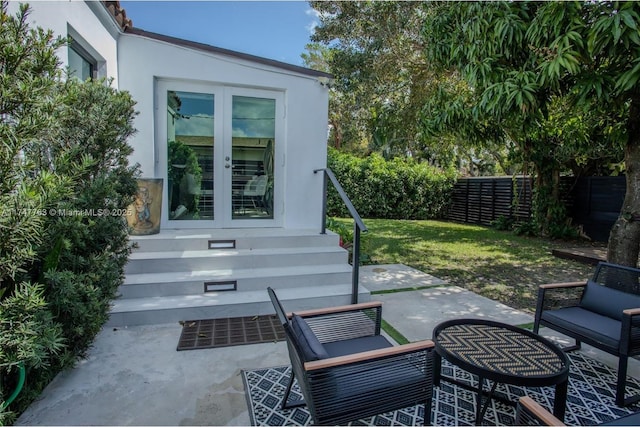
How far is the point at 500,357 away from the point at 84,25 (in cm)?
513

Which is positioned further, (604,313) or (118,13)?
(118,13)

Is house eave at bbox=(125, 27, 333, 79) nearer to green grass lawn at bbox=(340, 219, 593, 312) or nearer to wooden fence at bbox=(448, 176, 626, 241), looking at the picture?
green grass lawn at bbox=(340, 219, 593, 312)

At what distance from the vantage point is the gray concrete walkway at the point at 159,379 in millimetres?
2303

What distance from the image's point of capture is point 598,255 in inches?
283

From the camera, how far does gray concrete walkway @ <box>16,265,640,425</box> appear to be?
7.55ft

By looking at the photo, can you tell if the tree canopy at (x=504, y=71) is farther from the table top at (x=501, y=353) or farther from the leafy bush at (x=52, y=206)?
the leafy bush at (x=52, y=206)

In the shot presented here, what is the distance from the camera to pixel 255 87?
5.53m

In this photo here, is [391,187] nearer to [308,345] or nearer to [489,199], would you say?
[489,199]

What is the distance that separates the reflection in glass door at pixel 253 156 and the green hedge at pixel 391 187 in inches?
286

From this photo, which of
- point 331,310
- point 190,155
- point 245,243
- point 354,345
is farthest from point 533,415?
point 190,155

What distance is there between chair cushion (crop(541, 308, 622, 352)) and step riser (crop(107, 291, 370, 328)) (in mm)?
2182

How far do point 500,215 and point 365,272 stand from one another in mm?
8264

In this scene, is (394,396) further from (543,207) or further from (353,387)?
(543,207)

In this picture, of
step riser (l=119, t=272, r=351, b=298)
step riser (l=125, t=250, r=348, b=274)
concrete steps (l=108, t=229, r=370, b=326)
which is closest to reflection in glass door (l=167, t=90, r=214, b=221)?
concrete steps (l=108, t=229, r=370, b=326)
